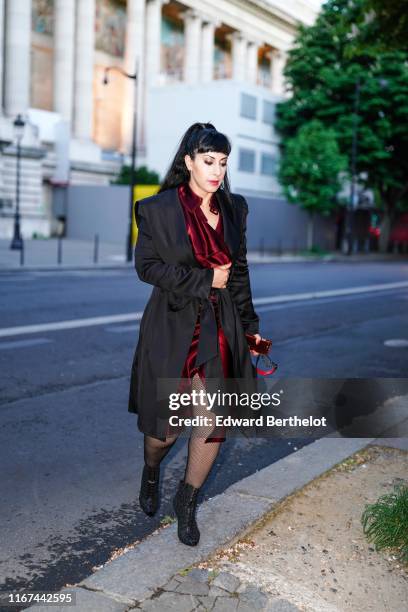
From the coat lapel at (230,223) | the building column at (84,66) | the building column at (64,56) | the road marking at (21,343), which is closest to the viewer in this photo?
the coat lapel at (230,223)

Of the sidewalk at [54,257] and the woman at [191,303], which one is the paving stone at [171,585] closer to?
the woman at [191,303]

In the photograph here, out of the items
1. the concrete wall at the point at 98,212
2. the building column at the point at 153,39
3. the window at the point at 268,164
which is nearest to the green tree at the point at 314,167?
the window at the point at 268,164

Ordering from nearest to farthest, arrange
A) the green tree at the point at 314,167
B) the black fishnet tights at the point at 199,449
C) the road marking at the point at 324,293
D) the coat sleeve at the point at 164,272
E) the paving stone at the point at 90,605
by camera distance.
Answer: the paving stone at the point at 90,605 → the coat sleeve at the point at 164,272 → the black fishnet tights at the point at 199,449 → the road marking at the point at 324,293 → the green tree at the point at 314,167

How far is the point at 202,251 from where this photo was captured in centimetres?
331

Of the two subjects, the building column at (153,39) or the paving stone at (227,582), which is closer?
the paving stone at (227,582)

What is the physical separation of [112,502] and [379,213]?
172ft

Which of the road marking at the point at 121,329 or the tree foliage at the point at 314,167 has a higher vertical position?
the tree foliage at the point at 314,167

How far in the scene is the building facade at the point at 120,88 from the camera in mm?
42594

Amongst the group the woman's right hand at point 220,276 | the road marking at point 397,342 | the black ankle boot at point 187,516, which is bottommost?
the road marking at point 397,342

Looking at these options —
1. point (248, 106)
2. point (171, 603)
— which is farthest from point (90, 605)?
point (248, 106)

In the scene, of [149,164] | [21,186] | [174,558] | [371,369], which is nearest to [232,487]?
[174,558]

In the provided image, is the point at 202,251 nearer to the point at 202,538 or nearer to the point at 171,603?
the point at 202,538

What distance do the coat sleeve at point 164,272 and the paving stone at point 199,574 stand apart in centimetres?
116

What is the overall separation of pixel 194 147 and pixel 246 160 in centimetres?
4137
